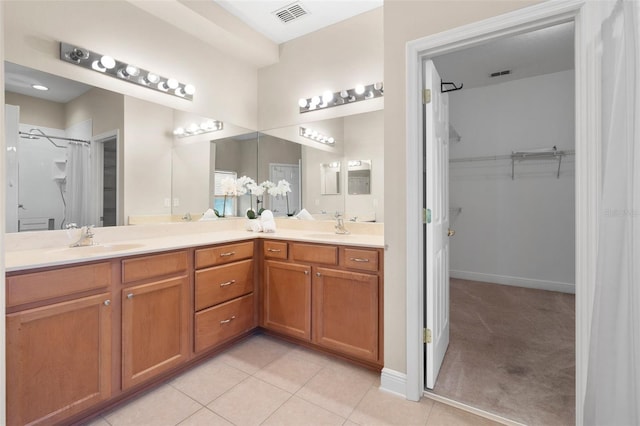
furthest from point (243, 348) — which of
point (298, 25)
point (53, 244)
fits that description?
point (298, 25)

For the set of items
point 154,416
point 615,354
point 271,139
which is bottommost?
point 154,416

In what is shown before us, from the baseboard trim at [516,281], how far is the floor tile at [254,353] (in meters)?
3.08

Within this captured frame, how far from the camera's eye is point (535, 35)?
2842 millimetres

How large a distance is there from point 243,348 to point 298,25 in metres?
2.91

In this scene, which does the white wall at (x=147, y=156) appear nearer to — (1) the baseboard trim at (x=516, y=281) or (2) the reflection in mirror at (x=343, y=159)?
(2) the reflection in mirror at (x=343, y=159)

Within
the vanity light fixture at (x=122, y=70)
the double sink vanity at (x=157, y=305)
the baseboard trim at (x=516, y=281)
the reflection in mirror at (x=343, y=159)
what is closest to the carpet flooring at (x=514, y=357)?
the baseboard trim at (x=516, y=281)

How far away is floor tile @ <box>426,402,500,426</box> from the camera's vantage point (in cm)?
158

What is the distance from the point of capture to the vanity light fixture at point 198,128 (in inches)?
105

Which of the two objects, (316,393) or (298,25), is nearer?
(316,393)

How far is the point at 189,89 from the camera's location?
2.75 metres

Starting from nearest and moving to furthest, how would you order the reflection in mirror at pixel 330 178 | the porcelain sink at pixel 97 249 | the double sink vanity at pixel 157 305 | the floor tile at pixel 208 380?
1. the double sink vanity at pixel 157 305
2. the porcelain sink at pixel 97 249
3. the floor tile at pixel 208 380
4. the reflection in mirror at pixel 330 178

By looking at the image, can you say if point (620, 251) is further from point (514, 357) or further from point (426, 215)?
point (514, 357)

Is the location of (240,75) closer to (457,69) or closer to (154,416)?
(457,69)

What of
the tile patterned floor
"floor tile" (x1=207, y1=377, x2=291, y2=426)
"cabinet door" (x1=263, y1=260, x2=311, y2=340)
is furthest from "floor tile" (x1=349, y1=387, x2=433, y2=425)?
"cabinet door" (x1=263, y1=260, x2=311, y2=340)
